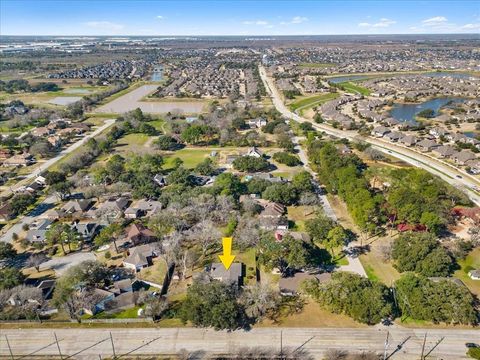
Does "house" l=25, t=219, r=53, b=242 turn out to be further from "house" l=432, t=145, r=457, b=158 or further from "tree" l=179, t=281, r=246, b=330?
"house" l=432, t=145, r=457, b=158

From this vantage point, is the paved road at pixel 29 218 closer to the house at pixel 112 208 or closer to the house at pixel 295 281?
the house at pixel 112 208

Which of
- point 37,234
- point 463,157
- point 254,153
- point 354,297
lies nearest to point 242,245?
point 354,297

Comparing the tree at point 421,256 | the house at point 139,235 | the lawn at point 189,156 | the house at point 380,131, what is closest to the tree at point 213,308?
the house at point 139,235

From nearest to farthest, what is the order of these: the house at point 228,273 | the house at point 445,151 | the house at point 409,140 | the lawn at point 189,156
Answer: the house at point 228,273, the house at point 445,151, the lawn at point 189,156, the house at point 409,140

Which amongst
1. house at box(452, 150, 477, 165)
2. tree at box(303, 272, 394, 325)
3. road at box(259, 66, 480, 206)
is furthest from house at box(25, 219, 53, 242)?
house at box(452, 150, 477, 165)

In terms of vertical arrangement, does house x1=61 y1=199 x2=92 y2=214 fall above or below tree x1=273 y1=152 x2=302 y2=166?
below

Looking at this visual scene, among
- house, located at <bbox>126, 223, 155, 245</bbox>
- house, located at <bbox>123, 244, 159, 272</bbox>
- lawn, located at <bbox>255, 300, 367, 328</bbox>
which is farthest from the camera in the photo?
house, located at <bbox>126, 223, 155, 245</bbox>
